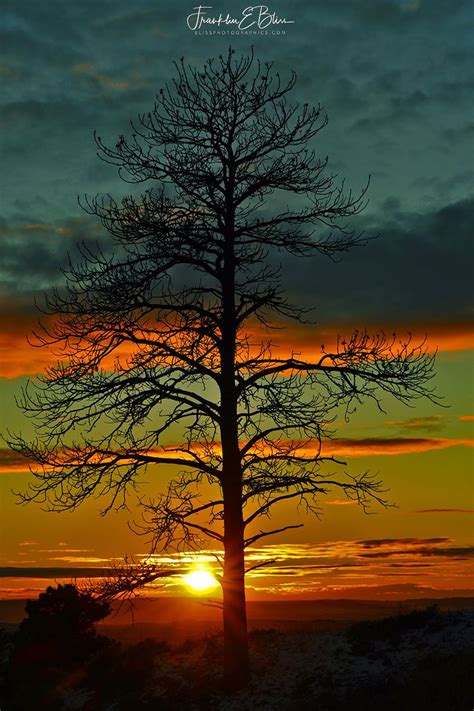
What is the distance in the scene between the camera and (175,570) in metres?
17.8

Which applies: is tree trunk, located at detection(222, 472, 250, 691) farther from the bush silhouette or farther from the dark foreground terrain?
the bush silhouette

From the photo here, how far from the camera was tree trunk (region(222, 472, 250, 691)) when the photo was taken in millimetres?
17250

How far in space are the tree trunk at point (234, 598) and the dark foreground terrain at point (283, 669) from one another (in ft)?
1.48

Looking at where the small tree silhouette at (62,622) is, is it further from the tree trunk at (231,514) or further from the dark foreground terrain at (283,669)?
the tree trunk at (231,514)

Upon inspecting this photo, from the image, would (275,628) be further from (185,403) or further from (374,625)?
(185,403)

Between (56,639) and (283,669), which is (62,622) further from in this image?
(283,669)

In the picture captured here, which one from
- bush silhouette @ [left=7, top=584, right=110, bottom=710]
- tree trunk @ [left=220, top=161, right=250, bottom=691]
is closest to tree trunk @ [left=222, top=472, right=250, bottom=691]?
tree trunk @ [left=220, top=161, right=250, bottom=691]

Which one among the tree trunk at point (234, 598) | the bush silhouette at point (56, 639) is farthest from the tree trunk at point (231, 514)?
the bush silhouette at point (56, 639)

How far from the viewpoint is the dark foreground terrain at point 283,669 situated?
54.1ft

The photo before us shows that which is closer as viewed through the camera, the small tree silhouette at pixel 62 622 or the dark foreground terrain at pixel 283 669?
the dark foreground terrain at pixel 283 669

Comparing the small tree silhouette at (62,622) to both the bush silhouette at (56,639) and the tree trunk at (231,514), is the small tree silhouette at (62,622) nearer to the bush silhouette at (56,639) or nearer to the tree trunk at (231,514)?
the bush silhouette at (56,639)

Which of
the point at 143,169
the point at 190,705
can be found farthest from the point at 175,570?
the point at 143,169

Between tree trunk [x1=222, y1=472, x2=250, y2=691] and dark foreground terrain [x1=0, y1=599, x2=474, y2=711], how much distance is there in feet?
1.48

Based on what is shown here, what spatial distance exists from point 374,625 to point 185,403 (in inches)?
284
